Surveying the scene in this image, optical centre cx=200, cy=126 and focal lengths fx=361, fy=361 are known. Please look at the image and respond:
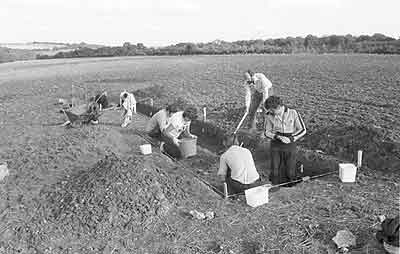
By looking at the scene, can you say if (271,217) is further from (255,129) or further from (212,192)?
(255,129)

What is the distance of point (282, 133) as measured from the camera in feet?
16.9

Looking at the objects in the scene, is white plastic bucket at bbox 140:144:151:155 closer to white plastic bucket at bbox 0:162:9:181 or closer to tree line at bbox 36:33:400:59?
white plastic bucket at bbox 0:162:9:181

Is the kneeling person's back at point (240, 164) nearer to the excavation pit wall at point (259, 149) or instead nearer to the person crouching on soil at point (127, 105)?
the excavation pit wall at point (259, 149)

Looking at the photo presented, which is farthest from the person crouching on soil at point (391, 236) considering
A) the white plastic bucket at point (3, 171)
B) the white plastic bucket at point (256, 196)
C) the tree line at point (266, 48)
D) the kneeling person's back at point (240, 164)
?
the tree line at point (266, 48)

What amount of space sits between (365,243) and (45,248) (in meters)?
3.40

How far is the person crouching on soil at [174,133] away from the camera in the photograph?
6.64 m

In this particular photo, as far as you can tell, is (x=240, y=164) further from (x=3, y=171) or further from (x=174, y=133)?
(x=3, y=171)

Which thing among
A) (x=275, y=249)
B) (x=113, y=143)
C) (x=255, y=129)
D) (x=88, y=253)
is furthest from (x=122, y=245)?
(x=255, y=129)

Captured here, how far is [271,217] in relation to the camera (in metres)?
4.34

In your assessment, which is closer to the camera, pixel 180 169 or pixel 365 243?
pixel 365 243

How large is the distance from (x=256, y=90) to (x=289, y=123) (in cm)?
321

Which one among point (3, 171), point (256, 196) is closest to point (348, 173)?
point (256, 196)

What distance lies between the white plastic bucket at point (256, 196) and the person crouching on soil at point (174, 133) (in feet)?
7.95

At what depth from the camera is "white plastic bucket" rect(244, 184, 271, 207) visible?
4590 millimetres
